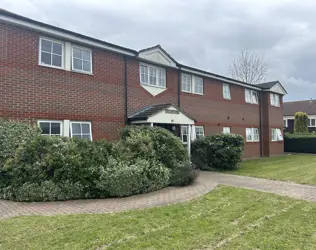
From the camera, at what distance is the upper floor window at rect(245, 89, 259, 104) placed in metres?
21.9

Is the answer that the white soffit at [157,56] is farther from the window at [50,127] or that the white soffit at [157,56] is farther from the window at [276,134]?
the window at [276,134]

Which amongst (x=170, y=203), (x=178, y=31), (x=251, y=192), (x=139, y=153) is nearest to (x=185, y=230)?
(x=170, y=203)

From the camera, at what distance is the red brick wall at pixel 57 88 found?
30.0ft

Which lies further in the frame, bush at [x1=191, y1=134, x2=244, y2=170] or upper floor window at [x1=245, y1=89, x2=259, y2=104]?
upper floor window at [x1=245, y1=89, x2=259, y2=104]

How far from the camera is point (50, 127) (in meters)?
10.1

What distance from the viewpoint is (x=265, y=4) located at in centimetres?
1133

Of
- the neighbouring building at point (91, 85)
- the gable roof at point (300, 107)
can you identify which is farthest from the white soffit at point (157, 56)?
the gable roof at point (300, 107)

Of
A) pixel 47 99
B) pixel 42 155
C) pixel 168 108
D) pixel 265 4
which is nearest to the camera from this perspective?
pixel 42 155

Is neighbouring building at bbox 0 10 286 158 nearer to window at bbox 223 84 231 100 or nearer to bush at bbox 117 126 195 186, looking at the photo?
window at bbox 223 84 231 100

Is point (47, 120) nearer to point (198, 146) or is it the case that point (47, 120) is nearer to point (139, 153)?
point (139, 153)

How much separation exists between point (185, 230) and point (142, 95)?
930cm

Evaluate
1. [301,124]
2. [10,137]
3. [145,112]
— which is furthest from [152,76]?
[301,124]

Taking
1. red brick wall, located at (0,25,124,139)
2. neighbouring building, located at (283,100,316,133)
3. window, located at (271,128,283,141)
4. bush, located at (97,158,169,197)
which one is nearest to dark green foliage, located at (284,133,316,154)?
window, located at (271,128,283,141)

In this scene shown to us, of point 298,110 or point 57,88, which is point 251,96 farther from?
point 298,110
